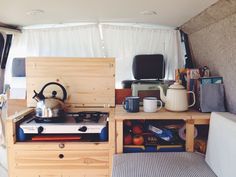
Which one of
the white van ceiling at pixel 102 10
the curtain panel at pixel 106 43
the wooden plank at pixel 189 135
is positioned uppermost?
the white van ceiling at pixel 102 10

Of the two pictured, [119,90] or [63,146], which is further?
[119,90]

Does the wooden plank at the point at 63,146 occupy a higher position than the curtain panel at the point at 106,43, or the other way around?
the curtain panel at the point at 106,43

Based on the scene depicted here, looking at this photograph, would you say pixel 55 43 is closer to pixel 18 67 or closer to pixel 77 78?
pixel 18 67

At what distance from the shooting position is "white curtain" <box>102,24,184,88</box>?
2240mm

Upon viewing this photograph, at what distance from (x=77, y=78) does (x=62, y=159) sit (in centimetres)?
67

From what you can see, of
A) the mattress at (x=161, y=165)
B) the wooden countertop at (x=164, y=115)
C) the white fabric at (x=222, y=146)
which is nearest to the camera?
the white fabric at (x=222, y=146)

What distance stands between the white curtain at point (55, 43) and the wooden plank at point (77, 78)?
0.41 m

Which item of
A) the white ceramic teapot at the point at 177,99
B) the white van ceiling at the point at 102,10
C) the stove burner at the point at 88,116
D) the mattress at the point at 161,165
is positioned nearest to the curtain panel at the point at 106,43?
the white van ceiling at the point at 102,10

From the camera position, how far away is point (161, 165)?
1.33 metres

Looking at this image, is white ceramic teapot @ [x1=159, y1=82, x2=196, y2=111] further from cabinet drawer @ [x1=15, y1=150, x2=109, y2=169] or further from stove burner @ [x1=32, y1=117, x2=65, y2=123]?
stove burner @ [x1=32, y1=117, x2=65, y2=123]

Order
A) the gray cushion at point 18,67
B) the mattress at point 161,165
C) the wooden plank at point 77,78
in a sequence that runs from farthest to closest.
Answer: the gray cushion at point 18,67 → the wooden plank at point 77,78 → the mattress at point 161,165

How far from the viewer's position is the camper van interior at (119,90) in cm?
139

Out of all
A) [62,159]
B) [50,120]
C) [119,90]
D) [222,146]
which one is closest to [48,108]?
[50,120]

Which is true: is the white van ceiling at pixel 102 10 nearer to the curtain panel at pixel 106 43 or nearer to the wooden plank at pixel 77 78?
the curtain panel at pixel 106 43
